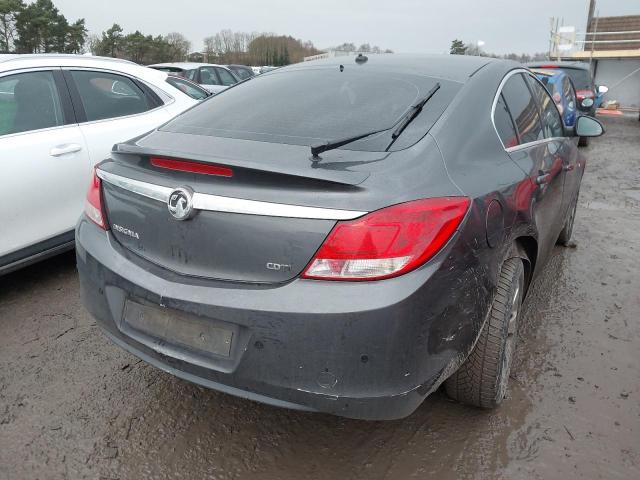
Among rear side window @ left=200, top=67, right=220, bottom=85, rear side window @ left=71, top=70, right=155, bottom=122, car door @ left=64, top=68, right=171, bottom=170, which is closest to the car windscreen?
rear side window @ left=200, top=67, right=220, bottom=85

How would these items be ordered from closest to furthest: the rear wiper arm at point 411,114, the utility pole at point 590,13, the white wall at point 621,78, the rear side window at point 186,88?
the rear wiper arm at point 411,114 < the rear side window at point 186,88 < the white wall at point 621,78 < the utility pole at point 590,13

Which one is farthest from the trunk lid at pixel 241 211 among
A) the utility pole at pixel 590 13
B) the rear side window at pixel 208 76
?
the utility pole at pixel 590 13

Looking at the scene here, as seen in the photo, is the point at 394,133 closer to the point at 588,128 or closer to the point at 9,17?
the point at 588,128

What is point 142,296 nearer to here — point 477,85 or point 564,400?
point 477,85

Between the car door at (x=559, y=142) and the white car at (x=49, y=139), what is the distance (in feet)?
9.59

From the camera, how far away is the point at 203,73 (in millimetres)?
13859

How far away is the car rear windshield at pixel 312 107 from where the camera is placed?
2062mm

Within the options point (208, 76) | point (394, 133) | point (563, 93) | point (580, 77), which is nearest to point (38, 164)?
point (394, 133)

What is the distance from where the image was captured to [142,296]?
188 centimetres

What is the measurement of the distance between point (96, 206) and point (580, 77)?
11442 millimetres

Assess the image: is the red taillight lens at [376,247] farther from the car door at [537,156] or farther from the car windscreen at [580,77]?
the car windscreen at [580,77]

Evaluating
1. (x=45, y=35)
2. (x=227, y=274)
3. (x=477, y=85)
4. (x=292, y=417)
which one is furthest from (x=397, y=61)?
(x=45, y=35)

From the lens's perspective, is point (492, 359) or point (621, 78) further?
point (621, 78)

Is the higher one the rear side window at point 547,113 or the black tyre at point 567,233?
the rear side window at point 547,113
